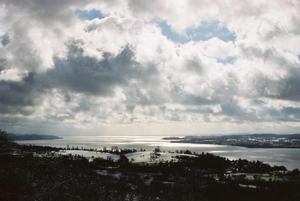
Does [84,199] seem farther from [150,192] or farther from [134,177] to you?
Answer: [134,177]

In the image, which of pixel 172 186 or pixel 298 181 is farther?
pixel 298 181

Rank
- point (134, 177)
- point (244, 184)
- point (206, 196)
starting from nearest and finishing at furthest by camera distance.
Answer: point (206, 196)
point (244, 184)
point (134, 177)

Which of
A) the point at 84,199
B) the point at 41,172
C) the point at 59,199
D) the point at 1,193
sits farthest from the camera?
the point at 41,172

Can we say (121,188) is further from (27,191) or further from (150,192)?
(27,191)

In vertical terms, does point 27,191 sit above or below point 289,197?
above

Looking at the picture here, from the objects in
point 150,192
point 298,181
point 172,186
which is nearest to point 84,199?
point 150,192

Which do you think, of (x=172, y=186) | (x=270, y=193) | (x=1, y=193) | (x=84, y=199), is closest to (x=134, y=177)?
(x=172, y=186)

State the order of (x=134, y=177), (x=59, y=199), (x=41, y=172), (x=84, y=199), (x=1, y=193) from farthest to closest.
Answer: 1. (x=134, y=177)
2. (x=41, y=172)
3. (x=84, y=199)
4. (x=59, y=199)
5. (x=1, y=193)

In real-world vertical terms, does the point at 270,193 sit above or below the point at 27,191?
below

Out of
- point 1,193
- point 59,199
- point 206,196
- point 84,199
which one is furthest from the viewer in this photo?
point 206,196
